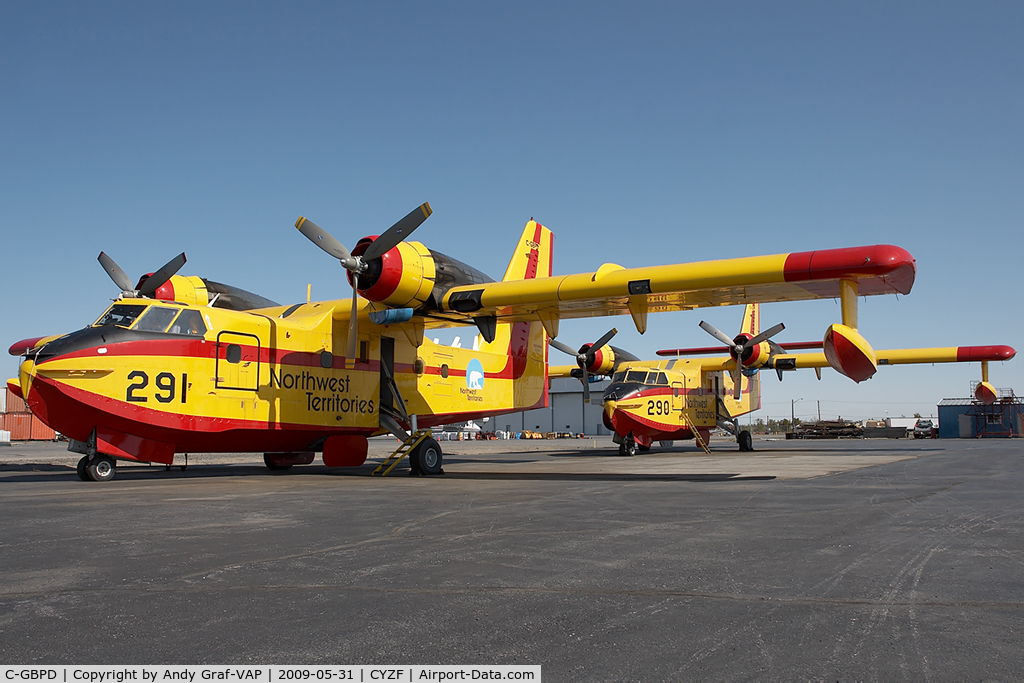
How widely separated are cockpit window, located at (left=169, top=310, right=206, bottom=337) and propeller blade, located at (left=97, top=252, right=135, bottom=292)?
404 cm

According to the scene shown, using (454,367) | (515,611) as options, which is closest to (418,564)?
(515,611)

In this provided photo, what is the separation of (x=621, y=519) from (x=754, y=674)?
4923 millimetres

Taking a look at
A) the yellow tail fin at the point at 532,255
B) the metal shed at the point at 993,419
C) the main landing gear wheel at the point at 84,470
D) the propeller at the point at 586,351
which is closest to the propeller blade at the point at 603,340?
the propeller at the point at 586,351

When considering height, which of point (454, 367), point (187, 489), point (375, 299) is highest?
point (375, 299)

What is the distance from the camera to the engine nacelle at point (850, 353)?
13.3m

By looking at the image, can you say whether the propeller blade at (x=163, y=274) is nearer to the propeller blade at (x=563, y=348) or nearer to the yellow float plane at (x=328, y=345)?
the yellow float plane at (x=328, y=345)

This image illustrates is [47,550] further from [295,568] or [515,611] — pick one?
[515,611]

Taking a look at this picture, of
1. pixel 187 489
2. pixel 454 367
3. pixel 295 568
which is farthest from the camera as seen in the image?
pixel 454 367

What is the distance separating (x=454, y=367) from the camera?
20.4 metres

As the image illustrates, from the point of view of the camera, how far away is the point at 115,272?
17734mm

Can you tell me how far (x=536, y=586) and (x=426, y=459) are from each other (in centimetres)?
1222

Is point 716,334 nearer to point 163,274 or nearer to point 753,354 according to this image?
point 753,354

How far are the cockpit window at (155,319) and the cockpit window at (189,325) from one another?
0.49 feet

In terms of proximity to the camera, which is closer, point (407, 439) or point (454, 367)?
point (407, 439)
